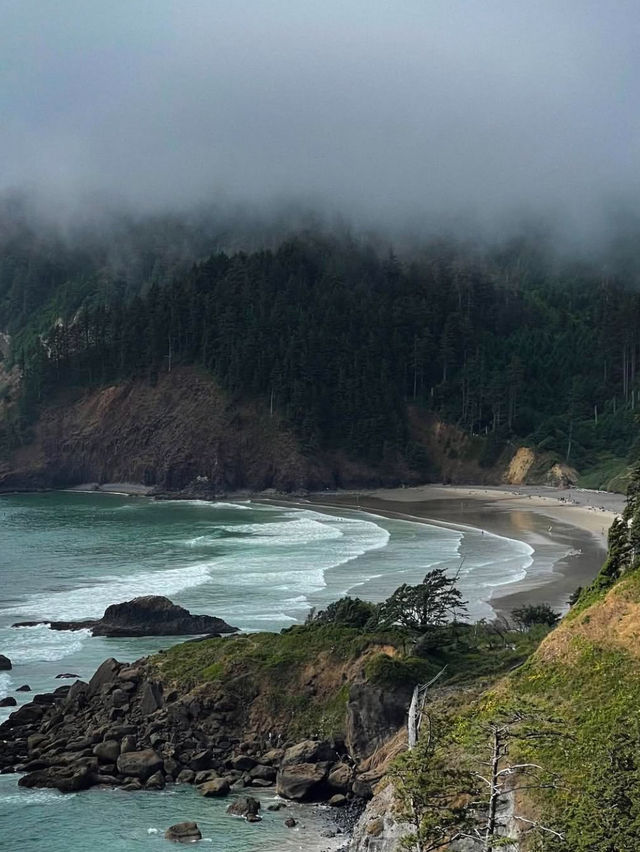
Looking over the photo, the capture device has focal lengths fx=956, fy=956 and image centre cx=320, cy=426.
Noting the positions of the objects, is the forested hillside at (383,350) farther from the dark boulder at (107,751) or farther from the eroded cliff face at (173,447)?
the dark boulder at (107,751)

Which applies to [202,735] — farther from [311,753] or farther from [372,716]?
[372,716]

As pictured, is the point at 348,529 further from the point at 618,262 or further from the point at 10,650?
the point at 618,262

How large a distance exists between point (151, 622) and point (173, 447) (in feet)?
269

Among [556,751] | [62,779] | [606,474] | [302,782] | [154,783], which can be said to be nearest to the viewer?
[556,751]

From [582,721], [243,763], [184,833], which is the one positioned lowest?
[184,833]

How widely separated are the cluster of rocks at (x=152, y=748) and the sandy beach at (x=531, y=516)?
2023 cm

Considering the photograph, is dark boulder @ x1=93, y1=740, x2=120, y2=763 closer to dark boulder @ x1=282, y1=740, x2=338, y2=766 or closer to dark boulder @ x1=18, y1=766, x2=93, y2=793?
dark boulder @ x1=18, y1=766, x2=93, y2=793

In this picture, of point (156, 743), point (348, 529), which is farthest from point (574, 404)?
point (156, 743)

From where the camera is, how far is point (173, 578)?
61.2m

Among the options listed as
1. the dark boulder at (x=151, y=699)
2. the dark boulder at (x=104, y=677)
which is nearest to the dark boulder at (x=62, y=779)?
the dark boulder at (x=151, y=699)

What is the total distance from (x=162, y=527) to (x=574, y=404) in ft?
191

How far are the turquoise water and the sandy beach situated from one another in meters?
2.11

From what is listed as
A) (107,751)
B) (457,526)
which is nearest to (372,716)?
(107,751)

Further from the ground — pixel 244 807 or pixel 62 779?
pixel 244 807
